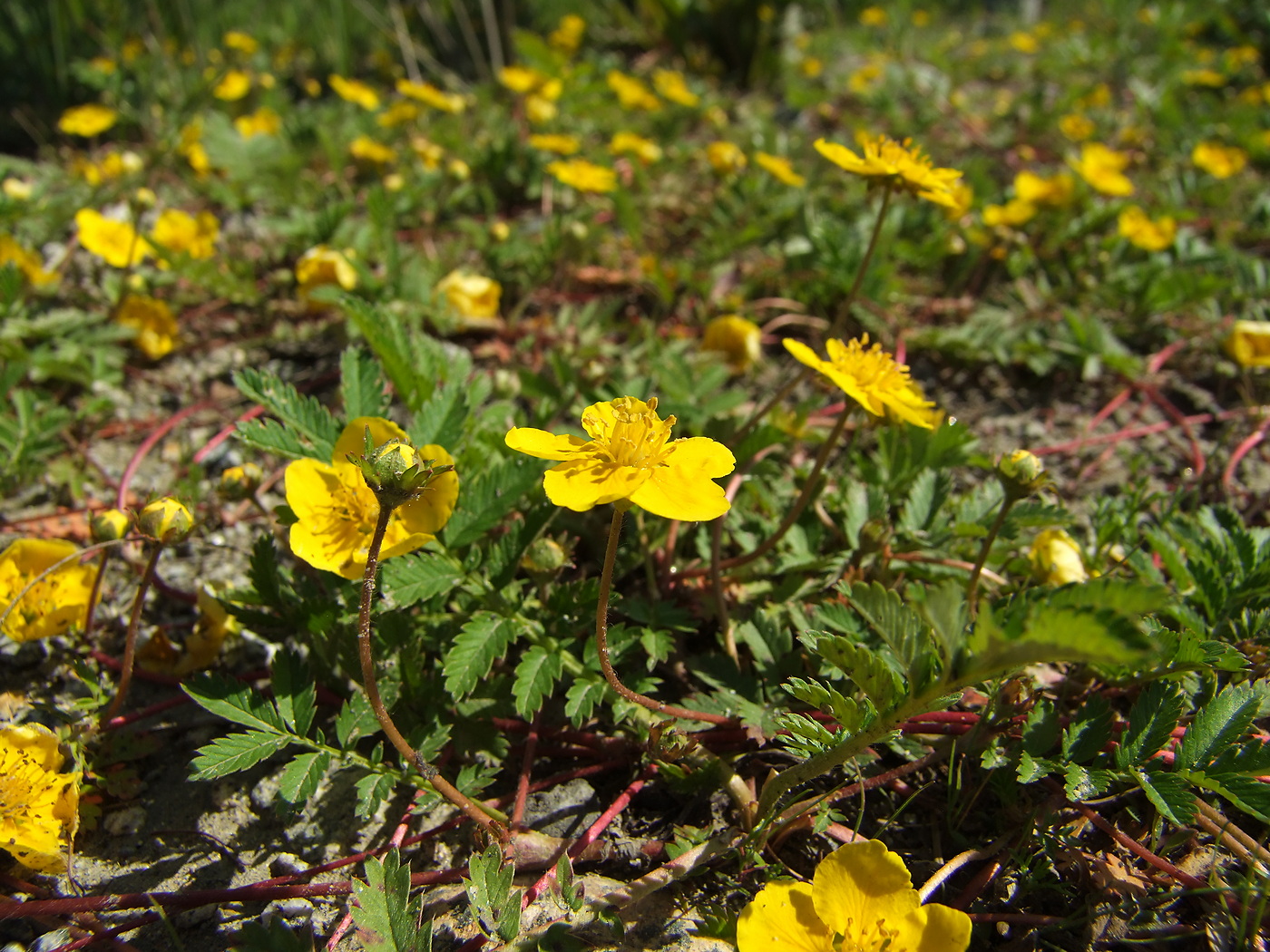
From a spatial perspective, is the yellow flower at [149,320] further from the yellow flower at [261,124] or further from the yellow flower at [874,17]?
the yellow flower at [874,17]

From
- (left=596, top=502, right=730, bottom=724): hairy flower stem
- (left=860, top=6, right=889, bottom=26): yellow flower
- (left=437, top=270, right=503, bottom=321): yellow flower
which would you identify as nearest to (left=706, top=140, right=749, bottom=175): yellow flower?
(left=437, top=270, right=503, bottom=321): yellow flower

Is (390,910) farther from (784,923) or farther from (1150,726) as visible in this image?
(1150,726)

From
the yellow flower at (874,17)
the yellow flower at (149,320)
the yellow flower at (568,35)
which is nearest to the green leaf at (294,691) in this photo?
the yellow flower at (149,320)

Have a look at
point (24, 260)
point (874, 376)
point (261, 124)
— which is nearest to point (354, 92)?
point (261, 124)

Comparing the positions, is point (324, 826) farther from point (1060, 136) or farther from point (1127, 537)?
point (1060, 136)

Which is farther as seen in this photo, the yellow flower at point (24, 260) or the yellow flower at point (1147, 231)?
the yellow flower at point (1147, 231)

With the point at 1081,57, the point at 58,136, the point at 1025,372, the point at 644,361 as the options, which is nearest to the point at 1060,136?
the point at 1081,57
